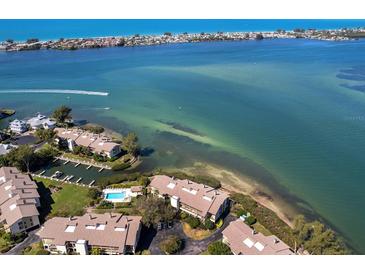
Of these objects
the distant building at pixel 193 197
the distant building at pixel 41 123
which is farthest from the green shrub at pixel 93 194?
the distant building at pixel 41 123

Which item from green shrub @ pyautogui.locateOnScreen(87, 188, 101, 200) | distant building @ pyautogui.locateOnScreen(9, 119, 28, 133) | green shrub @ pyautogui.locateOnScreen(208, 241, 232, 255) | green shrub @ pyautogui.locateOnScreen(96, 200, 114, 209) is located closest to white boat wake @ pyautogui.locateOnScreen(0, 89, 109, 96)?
distant building @ pyautogui.locateOnScreen(9, 119, 28, 133)

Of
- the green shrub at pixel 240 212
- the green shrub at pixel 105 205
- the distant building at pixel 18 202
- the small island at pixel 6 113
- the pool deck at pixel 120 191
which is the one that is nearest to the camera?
the distant building at pixel 18 202

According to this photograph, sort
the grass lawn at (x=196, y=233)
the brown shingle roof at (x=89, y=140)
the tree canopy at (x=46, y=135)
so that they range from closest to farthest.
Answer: the grass lawn at (x=196, y=233)
the brown shingle roof at (x=89, y=140)
the tree canopy at (x=46, y=135)

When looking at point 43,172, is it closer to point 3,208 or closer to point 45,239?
point 3,208

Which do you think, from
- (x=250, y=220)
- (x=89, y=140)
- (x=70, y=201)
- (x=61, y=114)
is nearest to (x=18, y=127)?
(x=61, y=114)

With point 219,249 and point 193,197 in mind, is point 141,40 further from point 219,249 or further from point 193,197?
point 219,249

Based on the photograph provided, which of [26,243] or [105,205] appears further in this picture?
[105,205]

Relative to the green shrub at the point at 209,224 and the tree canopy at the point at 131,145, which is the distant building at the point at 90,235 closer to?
the green shrub at the point at 209,224
